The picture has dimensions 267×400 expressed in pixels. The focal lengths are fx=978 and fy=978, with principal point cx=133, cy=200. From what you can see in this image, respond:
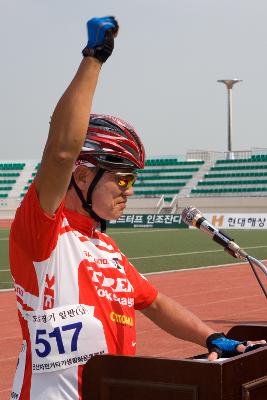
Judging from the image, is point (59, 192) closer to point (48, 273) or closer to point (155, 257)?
point (48, 273)

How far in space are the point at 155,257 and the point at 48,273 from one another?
23.0 m

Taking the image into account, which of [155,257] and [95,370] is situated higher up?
[95,370]

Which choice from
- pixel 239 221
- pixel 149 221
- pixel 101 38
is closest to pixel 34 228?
pixel 101 38

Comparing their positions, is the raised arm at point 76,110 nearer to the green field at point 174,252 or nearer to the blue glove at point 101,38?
the blue glove at point 101,38

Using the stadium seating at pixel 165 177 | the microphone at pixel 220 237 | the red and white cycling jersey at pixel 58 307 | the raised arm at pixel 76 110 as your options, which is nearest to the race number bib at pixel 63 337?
the red and white cycling jersey at pixel 58 307

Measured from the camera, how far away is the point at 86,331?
3020 mm

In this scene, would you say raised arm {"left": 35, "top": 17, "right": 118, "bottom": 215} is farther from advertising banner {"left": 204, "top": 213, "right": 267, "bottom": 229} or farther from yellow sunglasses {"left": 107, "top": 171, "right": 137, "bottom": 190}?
advertising banner {"left": 204, "top": 213, "right": 267, "bottom": 229}

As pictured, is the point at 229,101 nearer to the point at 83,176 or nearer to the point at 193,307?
the point at 193,307

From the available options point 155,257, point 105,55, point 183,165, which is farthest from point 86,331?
point 183,165

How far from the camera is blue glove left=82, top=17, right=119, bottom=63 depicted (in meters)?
2.71

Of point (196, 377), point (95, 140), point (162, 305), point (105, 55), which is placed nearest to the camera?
point (196, 377)

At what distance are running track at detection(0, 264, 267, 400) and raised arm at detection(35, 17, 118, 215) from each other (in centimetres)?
597

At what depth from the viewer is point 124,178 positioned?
3236 millimetres

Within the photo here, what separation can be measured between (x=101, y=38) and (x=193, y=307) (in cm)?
1240
